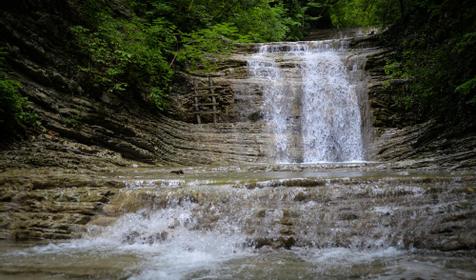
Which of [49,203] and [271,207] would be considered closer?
[271,207]

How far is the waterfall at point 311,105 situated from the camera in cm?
1338

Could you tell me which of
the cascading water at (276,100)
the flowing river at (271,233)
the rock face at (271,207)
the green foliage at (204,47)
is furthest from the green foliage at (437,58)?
Answer: the green foliage at (204,47)

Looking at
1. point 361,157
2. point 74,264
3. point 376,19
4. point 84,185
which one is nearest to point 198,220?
point 74,264

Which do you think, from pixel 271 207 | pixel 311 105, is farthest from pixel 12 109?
pixel 311 105

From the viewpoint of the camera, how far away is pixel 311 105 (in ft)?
47.3

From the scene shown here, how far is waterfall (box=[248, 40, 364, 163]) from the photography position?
13.4m

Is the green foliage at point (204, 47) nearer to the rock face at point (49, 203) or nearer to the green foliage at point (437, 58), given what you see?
the green foliage at point (437, 58)

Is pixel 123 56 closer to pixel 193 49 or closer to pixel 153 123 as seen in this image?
pixel 153 123

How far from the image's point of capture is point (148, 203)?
672 cm

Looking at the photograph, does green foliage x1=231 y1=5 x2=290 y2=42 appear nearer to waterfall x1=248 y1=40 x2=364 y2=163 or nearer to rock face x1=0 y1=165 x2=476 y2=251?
waterfall x1=248 y1=40 x2=364 y2=163

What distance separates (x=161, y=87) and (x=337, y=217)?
31.0 ft

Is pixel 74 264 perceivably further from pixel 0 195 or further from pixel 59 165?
pixel 59 165

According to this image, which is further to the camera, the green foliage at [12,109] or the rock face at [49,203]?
the green foliage at [12,109]

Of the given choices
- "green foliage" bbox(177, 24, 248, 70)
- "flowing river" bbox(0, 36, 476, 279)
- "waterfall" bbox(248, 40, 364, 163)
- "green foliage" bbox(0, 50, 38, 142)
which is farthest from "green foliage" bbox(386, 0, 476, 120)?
"green foliage" bbox(0, 50, 38, 142)
